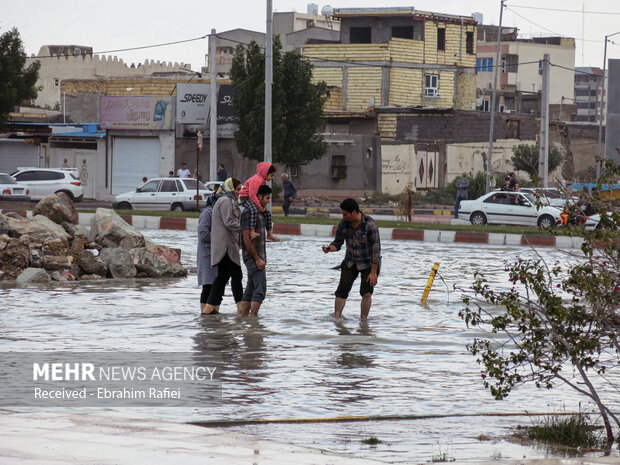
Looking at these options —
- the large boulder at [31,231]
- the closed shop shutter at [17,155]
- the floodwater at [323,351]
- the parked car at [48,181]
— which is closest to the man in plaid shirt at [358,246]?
the floodwater at [323,351]

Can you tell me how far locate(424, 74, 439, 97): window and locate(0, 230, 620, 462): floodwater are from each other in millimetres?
46062

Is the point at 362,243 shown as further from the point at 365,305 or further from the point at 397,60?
the point at 397,60

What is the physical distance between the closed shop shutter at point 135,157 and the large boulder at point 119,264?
31699 mm

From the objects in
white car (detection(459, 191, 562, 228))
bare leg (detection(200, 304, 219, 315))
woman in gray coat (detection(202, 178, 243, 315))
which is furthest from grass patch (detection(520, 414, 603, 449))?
white car (detection(459, 191, 562, 228))

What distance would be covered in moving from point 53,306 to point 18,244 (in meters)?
3.80

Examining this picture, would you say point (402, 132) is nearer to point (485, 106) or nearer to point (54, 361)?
point (485, 106)

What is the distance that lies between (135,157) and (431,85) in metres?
21.8

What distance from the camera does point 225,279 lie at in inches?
446

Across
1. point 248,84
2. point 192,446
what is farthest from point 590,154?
point 192,446

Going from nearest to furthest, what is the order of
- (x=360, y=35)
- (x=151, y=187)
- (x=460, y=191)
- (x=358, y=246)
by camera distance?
(x=358, y=246) < (x=460, y=191) < (x=151, y=187) < (x=360, y=35)

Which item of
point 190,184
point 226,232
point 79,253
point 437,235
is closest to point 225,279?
point 226,232

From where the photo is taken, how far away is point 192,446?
17.0 ft

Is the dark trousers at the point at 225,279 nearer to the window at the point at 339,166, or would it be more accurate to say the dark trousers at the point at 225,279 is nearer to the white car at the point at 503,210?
the white car at the point at 503,210

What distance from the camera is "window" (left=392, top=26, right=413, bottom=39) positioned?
6200 cm
